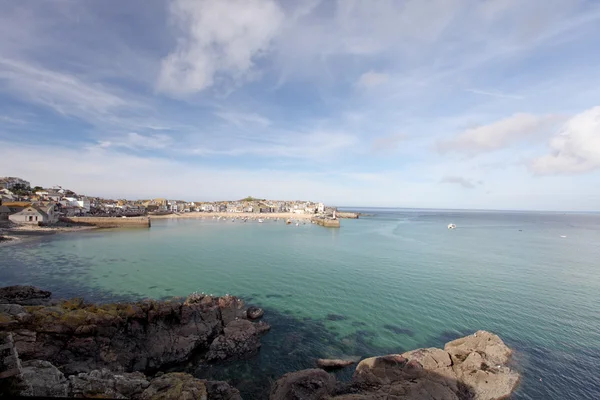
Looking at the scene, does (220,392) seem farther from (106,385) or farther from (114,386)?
(106,385)

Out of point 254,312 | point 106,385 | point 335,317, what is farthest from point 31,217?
point 335,317

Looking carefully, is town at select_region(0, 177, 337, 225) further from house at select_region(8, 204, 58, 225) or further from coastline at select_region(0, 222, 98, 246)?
coastline at select_region(0, 222, 98, 246)

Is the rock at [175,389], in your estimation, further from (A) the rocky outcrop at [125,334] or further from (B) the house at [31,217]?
(B) the house at [31,217]

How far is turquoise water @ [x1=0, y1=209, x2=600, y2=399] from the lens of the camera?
12.4m

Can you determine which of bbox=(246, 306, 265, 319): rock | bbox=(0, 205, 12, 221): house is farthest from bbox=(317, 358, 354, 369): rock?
bbox=(0, 205, 12, 221): house

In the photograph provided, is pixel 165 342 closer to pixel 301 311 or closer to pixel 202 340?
pixel 202 340

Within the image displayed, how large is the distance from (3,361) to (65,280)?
2282 cm

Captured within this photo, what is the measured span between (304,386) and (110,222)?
75442 mm

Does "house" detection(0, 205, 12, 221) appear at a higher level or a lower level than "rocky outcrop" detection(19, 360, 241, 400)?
higher

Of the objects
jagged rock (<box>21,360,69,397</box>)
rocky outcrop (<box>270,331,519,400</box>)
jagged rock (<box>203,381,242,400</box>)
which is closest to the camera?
jagged rock (<box>21,360,69,397</box>)

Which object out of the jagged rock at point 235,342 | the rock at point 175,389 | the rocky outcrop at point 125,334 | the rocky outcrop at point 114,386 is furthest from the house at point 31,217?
the rock at point 175,389

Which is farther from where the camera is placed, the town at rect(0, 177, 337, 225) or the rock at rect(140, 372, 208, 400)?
the town at rect(0, 177, 337, 225)

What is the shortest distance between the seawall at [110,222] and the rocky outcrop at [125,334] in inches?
2415

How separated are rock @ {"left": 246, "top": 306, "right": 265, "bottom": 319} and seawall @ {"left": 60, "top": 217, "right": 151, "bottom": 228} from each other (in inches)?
2455
